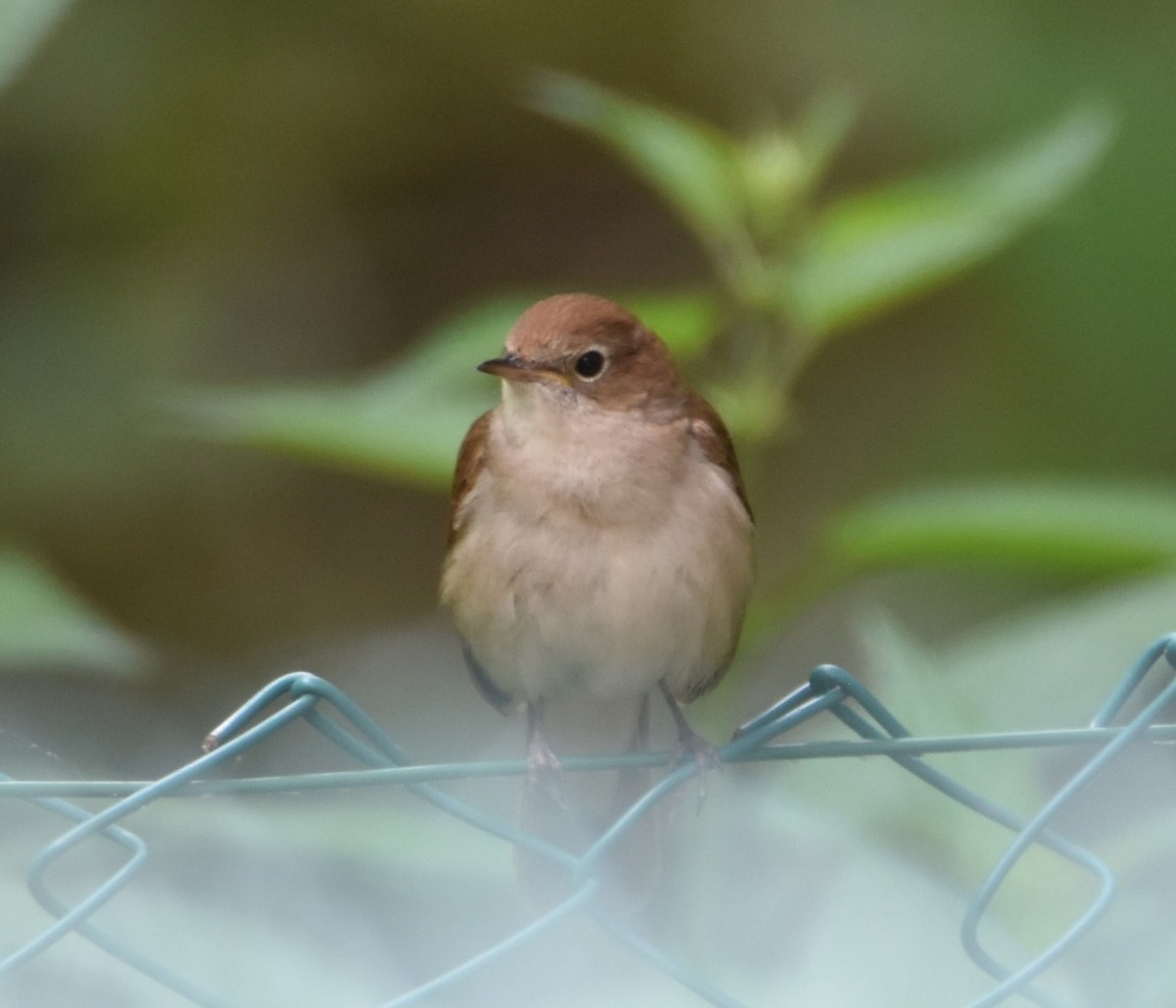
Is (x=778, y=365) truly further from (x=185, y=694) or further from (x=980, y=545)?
(x=185, y=694)

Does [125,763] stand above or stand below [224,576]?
below

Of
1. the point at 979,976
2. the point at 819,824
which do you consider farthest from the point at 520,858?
the point at 979,976

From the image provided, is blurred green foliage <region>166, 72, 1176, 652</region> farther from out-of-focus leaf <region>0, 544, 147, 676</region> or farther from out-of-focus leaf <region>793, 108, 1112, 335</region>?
out-of-focus leaf <region>0, 544, 147, 676</region>

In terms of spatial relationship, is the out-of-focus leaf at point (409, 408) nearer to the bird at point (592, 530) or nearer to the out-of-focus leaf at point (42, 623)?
the bird at point (592, 530)

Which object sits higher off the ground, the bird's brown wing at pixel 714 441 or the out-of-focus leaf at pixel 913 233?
the out-of-focus leaf at pixel 913 233

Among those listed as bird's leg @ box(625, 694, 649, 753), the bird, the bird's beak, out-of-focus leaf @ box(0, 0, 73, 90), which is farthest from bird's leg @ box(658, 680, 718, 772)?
out-of-focus leaf @ box(0, 0, 73, 90)

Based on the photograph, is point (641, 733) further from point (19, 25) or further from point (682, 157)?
point (19, 25)

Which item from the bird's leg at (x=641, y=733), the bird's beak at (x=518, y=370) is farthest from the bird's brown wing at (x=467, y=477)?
the bird's leg at (x=641, y=733)
